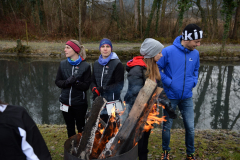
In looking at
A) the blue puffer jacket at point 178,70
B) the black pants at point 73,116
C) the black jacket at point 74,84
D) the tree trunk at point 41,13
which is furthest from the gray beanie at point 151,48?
the tree trunk at point 41,13

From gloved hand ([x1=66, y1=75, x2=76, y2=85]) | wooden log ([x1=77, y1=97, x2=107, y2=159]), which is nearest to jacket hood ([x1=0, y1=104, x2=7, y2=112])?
wooden log ([x1=77, y1=97, x2=107, y2=159])

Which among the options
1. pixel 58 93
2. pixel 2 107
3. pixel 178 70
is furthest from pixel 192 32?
pixel 58 93

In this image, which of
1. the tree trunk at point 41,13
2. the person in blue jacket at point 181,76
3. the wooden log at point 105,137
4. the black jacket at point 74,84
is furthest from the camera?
the tree trunk at point 41,13

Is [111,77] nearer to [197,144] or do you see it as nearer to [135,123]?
[135,123]

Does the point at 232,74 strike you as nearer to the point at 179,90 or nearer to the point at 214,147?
the point at 214,147

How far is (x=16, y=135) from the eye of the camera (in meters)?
1.31

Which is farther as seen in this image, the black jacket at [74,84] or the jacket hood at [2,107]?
the black jacket at [74,84]

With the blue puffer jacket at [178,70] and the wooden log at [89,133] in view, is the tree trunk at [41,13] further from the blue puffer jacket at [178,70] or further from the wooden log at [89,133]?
the wooden log at [89,133]

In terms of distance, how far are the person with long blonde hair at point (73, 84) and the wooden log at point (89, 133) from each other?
1.07 m

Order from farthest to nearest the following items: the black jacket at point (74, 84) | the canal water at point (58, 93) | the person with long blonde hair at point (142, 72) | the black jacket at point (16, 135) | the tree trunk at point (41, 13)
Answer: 1. the tree trunk at point (41, 13)
2. the canal water at point (58, 93)
3. the black jacket at point (74, 84)
4. the person with long blonde hair at point (142, 72)
5. the black jacket at point (16, 135)

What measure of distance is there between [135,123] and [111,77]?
125 centimetres

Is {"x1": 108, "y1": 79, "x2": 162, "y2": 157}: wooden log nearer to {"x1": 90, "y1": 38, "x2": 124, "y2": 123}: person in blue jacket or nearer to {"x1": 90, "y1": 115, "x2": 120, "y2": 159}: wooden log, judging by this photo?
{"x1": 90, "y1": 115, "x2": 120, "y2": 159}: wooden log

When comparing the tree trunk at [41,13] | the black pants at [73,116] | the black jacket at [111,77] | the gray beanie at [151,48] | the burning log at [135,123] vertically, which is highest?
the tree trunk at [41,13]

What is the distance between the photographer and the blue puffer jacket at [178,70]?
2.88 m
